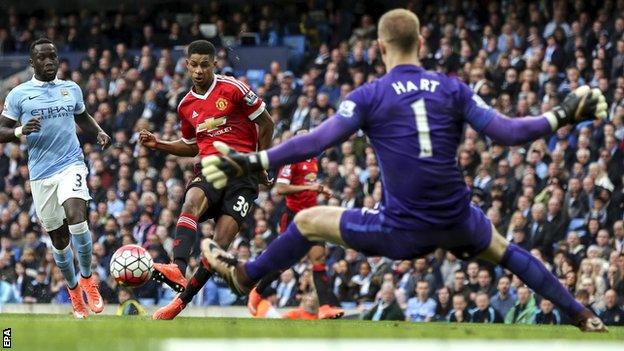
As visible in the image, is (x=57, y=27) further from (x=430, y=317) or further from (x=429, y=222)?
(x=429, y=222)

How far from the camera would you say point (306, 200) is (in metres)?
16.0

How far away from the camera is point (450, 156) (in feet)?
29.5

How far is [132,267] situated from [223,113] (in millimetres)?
1651

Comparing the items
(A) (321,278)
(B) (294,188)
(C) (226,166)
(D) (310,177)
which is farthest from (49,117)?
(C) (226,166)

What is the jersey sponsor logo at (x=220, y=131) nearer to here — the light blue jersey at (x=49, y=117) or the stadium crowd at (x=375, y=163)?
the light blue jersey at (x=49, y=117)

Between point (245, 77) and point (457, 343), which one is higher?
point (457, 343)

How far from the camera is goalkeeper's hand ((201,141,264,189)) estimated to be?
8680mm

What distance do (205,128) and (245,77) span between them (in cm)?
1386

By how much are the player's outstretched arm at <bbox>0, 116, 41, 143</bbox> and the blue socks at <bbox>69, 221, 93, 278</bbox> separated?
103cm

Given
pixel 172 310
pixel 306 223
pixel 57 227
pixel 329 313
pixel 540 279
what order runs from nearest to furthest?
pixel 306 223
pixel 540 279
pixel 172 310
pixel 57 227
pixel 329 313

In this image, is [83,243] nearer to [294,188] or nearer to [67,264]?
[67,264]

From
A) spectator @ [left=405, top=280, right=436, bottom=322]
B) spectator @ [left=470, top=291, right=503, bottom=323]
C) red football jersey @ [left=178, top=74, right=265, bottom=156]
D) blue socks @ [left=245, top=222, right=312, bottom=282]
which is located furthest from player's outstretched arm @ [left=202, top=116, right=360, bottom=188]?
spectator @ [left=405, top=280, right=436, bottom=322]

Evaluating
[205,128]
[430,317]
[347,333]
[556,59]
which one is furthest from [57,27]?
[347,333]

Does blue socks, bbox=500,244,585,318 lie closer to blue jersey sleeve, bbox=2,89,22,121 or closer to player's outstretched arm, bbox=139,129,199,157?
player's outstretched arm, bbox=139,129,199,157
